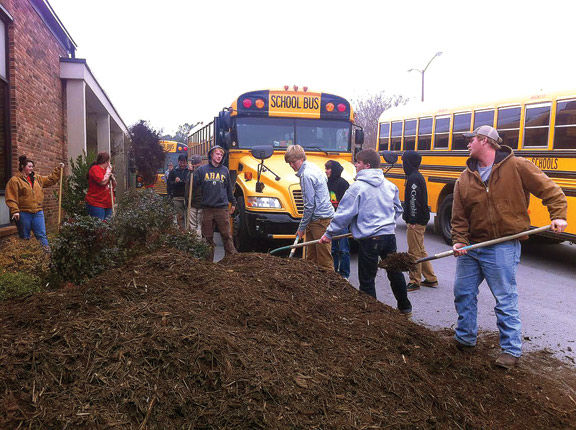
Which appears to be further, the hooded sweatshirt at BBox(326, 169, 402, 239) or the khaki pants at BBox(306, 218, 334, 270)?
the khaki pants at BBox(306, 218, 334, 270)

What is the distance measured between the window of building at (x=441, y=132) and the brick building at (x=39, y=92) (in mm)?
8970

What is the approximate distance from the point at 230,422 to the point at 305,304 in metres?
1.94

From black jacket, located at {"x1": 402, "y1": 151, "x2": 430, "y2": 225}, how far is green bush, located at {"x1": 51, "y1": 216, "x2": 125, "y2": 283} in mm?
3997

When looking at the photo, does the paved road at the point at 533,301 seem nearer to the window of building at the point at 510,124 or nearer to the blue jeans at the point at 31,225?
the window of building at the point at 510,124

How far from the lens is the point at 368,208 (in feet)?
17.4

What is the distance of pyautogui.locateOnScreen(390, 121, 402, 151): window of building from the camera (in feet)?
46.9

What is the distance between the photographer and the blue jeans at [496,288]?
13.8 ft

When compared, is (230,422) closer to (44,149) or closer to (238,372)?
(238,372)

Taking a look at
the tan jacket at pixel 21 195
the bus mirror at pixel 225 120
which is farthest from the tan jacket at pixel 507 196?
the tan jacket at pixel 21 195

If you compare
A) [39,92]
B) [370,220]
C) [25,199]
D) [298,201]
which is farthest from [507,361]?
[39,92]

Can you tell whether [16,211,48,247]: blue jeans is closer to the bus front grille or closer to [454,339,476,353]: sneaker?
the bus front grille

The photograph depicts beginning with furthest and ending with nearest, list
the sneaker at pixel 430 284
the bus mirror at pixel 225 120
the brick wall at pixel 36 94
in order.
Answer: the bus mirror at pixel 225 120, the brick wall at pixel 36 94, the sneaker at pixel 430 284

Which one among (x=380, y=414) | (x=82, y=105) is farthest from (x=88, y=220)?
(x=82, y=105)

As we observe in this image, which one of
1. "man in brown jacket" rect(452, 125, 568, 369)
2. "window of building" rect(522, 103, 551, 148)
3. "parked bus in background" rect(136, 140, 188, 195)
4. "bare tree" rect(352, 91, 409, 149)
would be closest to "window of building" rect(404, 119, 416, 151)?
"window of building" rect(522, 103, 551, 148)
